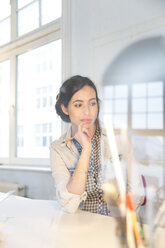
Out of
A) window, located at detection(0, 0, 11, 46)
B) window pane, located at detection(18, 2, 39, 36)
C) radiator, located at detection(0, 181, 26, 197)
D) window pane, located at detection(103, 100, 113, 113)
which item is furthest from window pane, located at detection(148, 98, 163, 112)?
window, located at detection(0, 0, 11, 46)

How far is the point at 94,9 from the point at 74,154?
0.46m

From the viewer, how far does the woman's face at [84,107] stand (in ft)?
1.72

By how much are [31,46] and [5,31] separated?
248mm

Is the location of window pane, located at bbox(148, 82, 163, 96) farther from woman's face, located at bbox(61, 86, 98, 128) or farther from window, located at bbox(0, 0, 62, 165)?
window, located at bbox(0, 0, 62, 165)

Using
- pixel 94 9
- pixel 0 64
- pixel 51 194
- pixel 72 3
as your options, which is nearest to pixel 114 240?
pixel 51 194

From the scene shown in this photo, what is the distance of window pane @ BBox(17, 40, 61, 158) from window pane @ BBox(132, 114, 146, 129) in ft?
1.14

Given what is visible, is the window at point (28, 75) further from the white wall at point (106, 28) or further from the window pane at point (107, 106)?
the window pane at point (107, 106)

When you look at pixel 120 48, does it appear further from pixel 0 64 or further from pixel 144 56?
pixel 0 64

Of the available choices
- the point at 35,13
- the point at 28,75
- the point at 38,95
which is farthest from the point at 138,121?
the point at 35,13

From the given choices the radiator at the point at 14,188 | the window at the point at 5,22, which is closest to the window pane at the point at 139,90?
the radiator at the point at 14,188

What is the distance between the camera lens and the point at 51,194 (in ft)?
2.29

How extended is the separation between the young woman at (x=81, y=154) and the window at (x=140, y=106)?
0.09 meters

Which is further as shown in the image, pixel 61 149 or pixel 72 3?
pixel 72 3

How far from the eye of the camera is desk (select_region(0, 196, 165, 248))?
1.09ft
